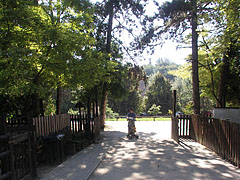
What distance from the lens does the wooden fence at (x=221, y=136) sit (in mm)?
6912

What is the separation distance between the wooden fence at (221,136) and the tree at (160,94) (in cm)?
4722

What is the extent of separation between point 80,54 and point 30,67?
2.31m

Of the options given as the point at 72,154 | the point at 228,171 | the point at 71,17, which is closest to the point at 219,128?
the point at 228,171

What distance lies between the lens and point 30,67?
26.2 feet

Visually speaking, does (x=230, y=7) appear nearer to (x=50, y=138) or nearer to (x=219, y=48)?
(x=219, y=48)

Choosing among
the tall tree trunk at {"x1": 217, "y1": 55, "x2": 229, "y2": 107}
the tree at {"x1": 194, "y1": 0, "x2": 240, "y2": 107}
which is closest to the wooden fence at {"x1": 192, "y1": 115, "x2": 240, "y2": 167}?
the tree at {"x1": 194, "y1": 0, "x2": 240, "y2": 107}

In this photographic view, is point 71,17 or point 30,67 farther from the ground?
point 71,17

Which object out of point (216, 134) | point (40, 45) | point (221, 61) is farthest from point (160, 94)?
point (40, 45)

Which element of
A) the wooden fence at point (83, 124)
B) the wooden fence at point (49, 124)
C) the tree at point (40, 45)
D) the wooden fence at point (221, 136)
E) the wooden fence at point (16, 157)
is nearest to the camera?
the wooden fence at point (16, 157)

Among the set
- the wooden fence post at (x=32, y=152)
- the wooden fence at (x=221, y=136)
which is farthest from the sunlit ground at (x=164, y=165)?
the wooden fence post at (x=32, y=152)

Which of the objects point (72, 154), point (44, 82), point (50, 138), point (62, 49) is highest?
point (62, 49)

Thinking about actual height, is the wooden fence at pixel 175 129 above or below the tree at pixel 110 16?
below

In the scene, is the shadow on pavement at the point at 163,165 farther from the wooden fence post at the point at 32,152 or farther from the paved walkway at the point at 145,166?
the wooden fence post at the point at 32,152

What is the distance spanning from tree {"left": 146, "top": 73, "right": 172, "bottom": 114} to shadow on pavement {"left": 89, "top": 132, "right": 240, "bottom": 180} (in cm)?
4932
